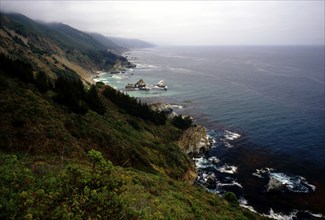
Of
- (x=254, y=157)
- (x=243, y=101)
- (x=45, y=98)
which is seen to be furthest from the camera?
(x=243, y=101)

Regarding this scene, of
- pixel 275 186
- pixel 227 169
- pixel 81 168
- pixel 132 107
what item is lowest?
pixel 227 169

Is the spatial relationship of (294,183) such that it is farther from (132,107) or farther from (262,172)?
(132,107)

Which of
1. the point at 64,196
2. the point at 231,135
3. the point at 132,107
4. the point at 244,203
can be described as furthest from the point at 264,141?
the point at 64,196

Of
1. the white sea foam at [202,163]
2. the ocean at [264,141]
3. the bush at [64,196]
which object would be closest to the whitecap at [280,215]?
the ocean at [264,141]

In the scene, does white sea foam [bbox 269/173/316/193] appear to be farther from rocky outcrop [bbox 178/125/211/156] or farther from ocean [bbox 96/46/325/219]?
rocky outcrop [bbox 178/125/211/156]

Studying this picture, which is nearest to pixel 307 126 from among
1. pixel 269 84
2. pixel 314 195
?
pixel 314 195

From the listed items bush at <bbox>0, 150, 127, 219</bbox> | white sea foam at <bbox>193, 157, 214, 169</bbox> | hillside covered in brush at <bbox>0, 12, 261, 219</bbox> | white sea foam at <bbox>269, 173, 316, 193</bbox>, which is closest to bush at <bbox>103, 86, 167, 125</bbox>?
hillside covered in brush at <bbox>0, 12, 261, 219</bbox>

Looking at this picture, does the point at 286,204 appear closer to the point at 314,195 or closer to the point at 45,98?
the point at 314,195

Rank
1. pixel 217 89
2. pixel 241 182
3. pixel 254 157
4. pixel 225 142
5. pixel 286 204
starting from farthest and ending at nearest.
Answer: pixel 217 89 < pixel 225 142 < pixel 254 157 < pixel 241 182 < pixel 286 204
